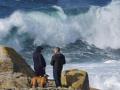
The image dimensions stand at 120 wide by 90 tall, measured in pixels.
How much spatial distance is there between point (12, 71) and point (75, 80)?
168cm

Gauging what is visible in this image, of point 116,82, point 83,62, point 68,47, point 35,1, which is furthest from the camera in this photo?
point 35,1

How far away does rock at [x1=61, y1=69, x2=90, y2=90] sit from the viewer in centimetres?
1653

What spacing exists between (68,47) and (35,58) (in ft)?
56.7

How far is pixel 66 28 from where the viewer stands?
3791 centimetres

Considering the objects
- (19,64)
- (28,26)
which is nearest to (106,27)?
(28,26)

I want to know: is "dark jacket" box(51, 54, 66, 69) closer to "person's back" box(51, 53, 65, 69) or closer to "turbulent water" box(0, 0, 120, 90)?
"person's back" box(51, 53, 65, 69)

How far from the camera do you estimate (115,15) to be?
39.6m

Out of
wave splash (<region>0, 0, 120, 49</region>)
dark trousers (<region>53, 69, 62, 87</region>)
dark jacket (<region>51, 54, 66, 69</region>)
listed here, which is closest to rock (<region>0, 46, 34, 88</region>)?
dark trousers (<region>53, 69, 62, 87</region>)

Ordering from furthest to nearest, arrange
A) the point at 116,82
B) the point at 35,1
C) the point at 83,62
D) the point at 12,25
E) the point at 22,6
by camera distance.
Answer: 1. the point at 35,1
2. the point at 22,6
3. the point at 12,25
4. the point at 83,62
5. the point at 116,82

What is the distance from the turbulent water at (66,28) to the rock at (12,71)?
10.9 m

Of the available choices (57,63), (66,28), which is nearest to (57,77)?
(57,63)

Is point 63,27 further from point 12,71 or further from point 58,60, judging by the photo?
point 58,60

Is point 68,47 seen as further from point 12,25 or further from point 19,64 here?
point 19,64

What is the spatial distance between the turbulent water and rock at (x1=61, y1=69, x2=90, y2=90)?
11.4 meters
